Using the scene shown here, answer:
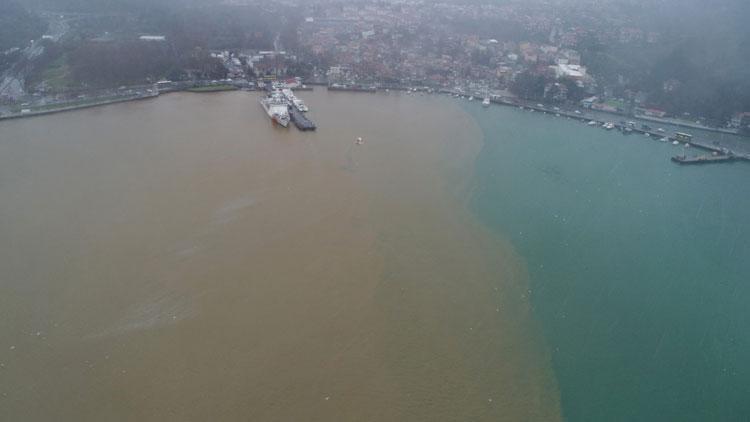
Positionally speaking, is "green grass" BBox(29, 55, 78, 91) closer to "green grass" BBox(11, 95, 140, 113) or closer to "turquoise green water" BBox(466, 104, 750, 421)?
"green grass" BBox(11, 95, 140, 113)

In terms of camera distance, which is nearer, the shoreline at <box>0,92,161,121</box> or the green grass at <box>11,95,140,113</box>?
the shoreline at <box>0,92,161,121</box>

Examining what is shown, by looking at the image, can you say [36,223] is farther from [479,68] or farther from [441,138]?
[479,68]

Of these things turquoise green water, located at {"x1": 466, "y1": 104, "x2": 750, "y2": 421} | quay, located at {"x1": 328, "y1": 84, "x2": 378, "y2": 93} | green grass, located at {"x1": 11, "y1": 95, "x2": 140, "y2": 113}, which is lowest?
turquoise green water, located at {"x1": 466, "y1": 104, "x2": 750, "y2": 421}

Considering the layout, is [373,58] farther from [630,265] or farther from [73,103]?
[630,265]

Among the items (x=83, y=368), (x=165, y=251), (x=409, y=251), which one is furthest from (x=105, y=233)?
(x=409, y=251)

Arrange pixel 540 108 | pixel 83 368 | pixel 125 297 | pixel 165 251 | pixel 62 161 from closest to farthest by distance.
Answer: pixel 83 368 → pixel 125 297 → pixel 165 251 → pixel 62 161 → pixel 540 108

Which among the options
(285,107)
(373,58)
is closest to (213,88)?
(285,107)

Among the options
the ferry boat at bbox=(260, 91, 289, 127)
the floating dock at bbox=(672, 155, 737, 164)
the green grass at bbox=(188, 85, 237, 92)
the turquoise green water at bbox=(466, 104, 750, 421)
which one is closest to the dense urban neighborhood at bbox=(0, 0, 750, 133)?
the green grass at bbox=(188, 85, 237, 92)
